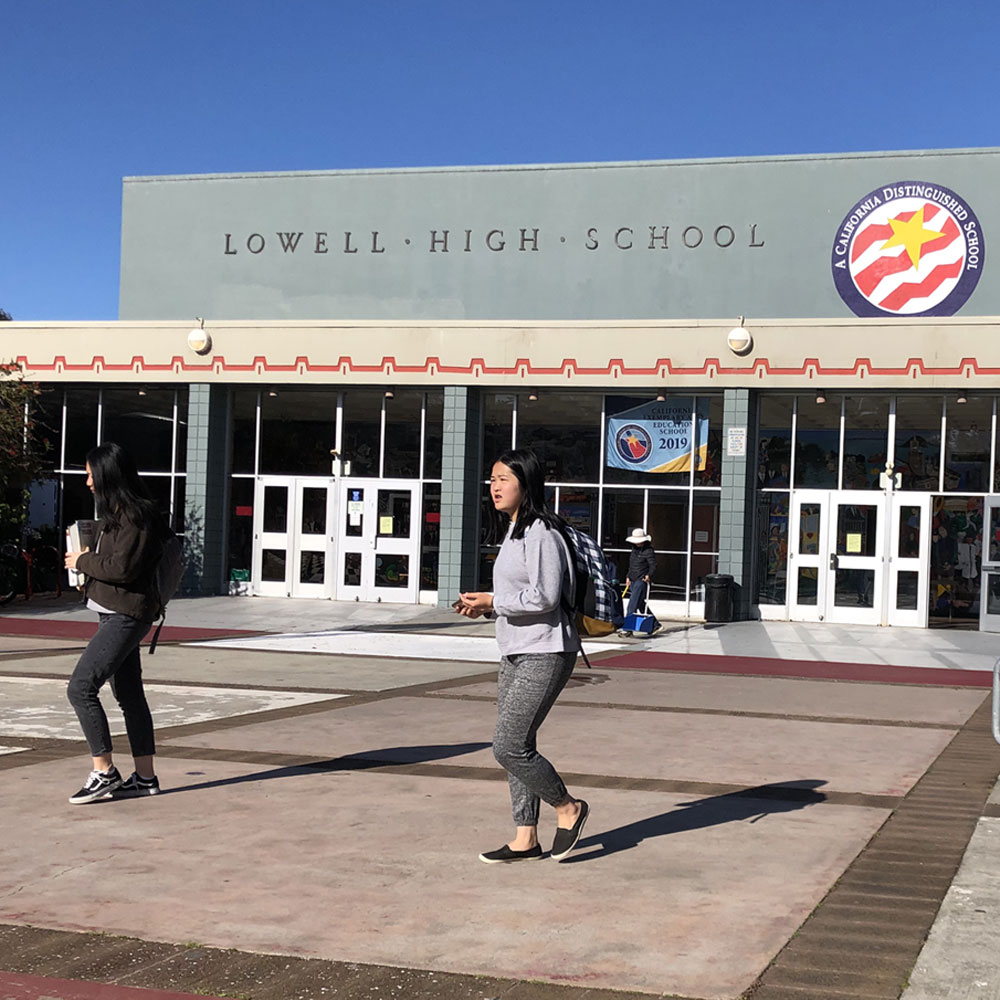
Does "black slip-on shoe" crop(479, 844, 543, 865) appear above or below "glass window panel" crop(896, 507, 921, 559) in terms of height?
below

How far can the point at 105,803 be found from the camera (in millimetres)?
6887

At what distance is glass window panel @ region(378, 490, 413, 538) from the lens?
2475 centimetres

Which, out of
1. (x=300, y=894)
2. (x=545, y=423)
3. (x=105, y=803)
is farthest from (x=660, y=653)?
(x=300, y=894)

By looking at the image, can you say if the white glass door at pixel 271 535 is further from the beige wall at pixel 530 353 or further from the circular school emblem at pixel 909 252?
Answer: the circular school emblem at pixel 909 252

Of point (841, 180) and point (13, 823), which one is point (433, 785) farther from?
point (841, 180)

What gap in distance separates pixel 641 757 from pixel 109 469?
394cm

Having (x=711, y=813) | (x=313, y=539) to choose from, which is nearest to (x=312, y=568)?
(x=313, y=539)

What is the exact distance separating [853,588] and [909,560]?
1.08 meters

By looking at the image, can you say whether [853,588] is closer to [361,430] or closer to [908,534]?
[908,534]

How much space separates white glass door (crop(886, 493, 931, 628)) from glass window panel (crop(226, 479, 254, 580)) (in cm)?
1193

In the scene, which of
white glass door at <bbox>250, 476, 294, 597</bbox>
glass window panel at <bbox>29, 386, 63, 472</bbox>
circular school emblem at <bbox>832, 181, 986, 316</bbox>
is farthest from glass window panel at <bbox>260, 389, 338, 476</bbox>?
circular school emblem at <bbox>832, 181, 986, 316</bbox>

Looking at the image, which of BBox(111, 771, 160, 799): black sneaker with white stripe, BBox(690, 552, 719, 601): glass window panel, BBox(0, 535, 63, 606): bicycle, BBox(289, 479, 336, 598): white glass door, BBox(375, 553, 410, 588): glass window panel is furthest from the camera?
BBox(289, 479, 336, 598): white glass door

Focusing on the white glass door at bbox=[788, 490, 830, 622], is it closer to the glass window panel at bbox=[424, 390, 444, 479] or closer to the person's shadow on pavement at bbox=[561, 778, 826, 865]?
the glass window panel at bbox=[424, 390, 444, 479]

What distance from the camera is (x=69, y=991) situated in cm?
409
